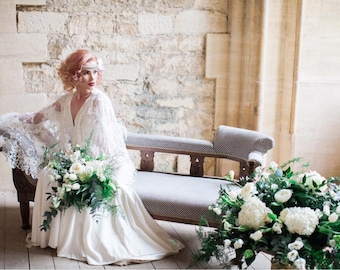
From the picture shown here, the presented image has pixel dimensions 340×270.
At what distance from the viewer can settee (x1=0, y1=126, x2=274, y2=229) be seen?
3.16 meters

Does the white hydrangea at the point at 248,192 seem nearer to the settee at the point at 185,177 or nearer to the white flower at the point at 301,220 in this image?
the white flower at the point at 301,220

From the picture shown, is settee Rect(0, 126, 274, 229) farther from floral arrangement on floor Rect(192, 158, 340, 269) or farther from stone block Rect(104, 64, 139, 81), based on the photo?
stone block Rect(104, 64, 139, 81)

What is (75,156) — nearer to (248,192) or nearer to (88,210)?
(88,210)

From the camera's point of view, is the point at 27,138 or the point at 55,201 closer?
the point at 55,201

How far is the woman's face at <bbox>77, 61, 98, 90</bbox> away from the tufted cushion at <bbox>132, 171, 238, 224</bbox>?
2.34 ft

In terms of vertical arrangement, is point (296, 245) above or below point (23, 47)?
below

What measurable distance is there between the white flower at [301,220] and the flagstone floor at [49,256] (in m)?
0.79

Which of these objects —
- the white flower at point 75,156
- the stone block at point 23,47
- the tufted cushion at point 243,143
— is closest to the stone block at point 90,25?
the stone block at point 23,47

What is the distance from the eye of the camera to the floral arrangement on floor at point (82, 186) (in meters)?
3.04

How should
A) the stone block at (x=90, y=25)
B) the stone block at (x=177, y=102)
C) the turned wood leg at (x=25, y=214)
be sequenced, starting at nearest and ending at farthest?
the turned wood leg at (x=25, y=214), the stone block at (x=90, y=25), the stone block at (x=177, y=102)

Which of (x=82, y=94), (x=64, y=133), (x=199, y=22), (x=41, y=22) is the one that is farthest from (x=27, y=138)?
(x=199, y=22)

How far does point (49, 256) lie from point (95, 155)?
0.68 m

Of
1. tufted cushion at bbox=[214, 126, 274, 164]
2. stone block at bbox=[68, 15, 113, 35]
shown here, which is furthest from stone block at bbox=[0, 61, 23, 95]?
tufted cushion at bbox=[214, 126, 274, 164]

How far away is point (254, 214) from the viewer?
7.97 ft
